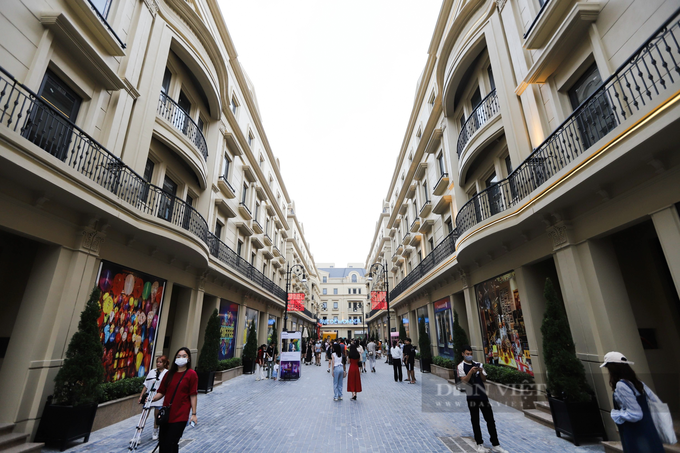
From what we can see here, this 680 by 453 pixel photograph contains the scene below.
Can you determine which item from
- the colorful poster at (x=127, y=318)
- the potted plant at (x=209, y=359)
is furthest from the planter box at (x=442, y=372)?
the colorful poster at (x=127, y=318)

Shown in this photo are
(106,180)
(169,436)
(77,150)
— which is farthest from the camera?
(106,180)

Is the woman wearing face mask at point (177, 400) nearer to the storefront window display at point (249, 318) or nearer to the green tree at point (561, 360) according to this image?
the green tree at point (561, 360)

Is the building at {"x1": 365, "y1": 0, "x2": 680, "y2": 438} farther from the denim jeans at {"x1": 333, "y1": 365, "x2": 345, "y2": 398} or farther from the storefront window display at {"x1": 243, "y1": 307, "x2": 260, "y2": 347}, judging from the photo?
the storefront window display at {"x1": 243, "y1": 307, "x2": 260, "y2": 347}

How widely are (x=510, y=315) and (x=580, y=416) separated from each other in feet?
13.6

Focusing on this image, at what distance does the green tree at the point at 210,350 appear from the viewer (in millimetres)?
11344

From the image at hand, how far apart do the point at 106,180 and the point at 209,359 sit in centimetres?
732

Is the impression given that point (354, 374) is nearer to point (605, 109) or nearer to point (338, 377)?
point (338, 377)

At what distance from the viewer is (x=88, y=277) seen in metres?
7.03

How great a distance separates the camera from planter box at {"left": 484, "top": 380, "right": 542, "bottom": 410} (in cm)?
802

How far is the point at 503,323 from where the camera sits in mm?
10094

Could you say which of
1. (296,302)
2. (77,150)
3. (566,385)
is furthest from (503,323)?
(296,302)

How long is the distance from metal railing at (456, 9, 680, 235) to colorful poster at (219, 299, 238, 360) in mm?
12761

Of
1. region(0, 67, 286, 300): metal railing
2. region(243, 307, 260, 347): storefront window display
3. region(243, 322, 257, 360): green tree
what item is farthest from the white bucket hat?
region(243, 322, 257, 360): green tree

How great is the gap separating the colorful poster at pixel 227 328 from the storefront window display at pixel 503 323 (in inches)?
458
